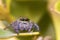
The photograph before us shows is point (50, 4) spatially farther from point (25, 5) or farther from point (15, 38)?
point (15, 38)

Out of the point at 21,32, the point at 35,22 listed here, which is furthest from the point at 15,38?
the point at 35,22

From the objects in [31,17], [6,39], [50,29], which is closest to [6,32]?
[6,39]

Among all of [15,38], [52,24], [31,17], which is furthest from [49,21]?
[15,38]

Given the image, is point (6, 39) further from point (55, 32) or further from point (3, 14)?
point (55, 32)

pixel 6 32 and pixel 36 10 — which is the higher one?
pixel 36 10

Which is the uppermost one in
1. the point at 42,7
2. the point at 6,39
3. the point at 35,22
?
the point at 42,7

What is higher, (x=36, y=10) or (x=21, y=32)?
(x=36, y=10)
